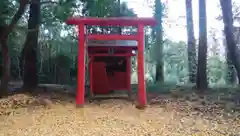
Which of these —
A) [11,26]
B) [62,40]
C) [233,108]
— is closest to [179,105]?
[233,108]

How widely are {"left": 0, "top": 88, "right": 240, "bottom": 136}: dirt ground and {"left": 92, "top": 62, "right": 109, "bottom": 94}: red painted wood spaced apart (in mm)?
996

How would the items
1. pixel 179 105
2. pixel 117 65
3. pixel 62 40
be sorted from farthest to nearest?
pixel 62 40, pixel 117 65, pixel 179 105

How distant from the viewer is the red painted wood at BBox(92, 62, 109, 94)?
8419 mm

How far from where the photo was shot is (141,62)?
22.5 ft

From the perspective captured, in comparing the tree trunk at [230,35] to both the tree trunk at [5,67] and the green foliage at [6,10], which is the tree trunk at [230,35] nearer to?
the green foliage at [6,10]

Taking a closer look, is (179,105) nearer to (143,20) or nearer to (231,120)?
(231,120)

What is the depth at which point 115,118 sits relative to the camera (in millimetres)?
5809

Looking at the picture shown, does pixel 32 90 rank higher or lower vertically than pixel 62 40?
lower

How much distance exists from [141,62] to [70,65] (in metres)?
8.89

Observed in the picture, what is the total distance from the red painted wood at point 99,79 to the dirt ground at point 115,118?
996 millimetres

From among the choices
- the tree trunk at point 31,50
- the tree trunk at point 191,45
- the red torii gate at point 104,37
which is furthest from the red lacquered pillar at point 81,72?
the tree trunk at point 191,45

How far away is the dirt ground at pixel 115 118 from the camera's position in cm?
502

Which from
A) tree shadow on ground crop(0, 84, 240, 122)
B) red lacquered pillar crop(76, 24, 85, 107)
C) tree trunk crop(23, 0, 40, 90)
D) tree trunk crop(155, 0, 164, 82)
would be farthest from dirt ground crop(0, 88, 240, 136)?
tree trunk crop(155, 0, 164, 82)

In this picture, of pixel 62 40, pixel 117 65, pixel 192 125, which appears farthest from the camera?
pixel 62 40
